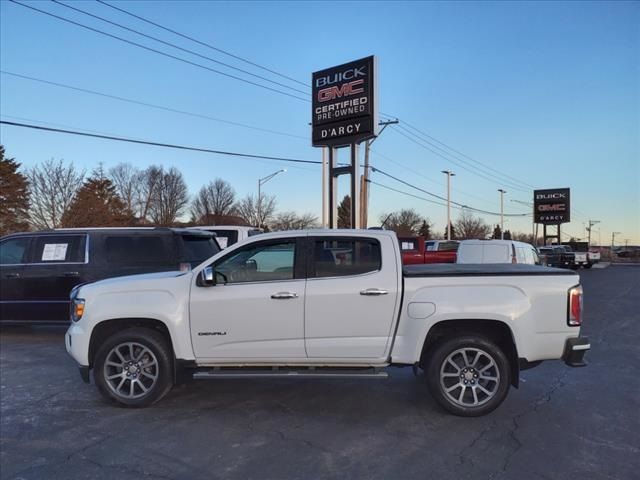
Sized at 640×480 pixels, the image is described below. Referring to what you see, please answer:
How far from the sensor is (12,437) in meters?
4.41

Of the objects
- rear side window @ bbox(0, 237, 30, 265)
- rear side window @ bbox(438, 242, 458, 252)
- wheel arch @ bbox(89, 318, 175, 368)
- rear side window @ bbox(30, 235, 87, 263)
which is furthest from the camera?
rear side window @ bbox(438, 242, 458, 252)

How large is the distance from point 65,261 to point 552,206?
193 ft

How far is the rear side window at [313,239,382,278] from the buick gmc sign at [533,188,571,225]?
5836 centimetres

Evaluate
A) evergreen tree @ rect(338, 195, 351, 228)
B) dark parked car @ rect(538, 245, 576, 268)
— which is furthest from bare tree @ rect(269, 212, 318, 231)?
dark parked car @ rect(538, 245, 576, 268)

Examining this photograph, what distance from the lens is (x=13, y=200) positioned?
42.7 meters

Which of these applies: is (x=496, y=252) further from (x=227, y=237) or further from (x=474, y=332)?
(x=474, y=332)

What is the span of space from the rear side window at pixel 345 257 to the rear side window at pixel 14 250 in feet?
20.6

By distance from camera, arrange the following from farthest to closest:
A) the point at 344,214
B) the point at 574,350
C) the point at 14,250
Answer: the point at 344,214
the point at 14,250
the point at 574,350

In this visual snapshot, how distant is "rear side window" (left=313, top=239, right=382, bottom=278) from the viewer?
501cm

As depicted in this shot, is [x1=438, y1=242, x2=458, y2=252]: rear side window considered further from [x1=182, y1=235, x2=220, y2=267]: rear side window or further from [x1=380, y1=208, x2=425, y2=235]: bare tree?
[x1=380, y1=208, x2=425, y2=235]: bare tree

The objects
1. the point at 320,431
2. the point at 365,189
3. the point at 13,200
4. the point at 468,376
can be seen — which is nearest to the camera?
the point at 320,431

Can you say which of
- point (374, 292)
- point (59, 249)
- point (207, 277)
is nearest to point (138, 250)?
point (59, 249)

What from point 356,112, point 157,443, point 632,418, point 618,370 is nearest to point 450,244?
point 356,112

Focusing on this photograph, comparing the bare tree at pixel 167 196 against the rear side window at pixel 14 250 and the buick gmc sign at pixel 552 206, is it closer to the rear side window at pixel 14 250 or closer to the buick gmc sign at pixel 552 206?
the buick gmc sign at pixel 552 206
